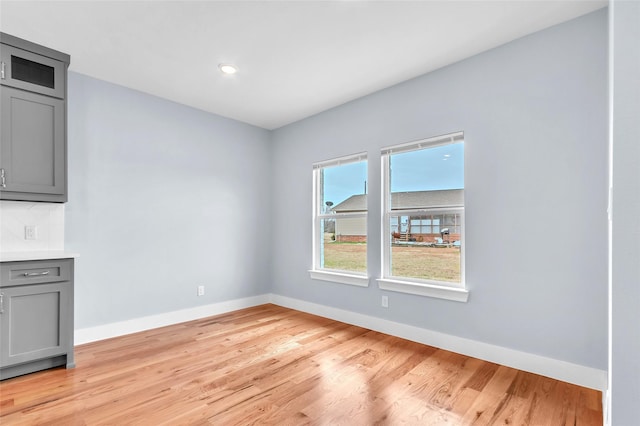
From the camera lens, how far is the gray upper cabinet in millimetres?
2512

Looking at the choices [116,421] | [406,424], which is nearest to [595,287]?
[406,424]

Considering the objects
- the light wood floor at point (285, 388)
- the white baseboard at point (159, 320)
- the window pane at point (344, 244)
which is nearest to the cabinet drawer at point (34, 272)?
the light wood floor at point (285, 388)

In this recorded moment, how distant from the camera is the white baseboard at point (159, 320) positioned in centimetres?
316

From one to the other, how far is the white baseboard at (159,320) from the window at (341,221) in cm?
112

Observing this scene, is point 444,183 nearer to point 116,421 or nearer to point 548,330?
point 548,330

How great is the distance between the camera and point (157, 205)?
3.71 meters

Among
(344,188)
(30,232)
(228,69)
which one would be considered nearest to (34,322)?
(30,232)

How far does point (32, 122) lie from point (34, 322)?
1611mm

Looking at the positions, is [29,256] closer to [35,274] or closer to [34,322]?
[35,274]

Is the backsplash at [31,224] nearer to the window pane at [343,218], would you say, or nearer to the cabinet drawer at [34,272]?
the cabinet drawer at [34,272]

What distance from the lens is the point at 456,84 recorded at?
295cm

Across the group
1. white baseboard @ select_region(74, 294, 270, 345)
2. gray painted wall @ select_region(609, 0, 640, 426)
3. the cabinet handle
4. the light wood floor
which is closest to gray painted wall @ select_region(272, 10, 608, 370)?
the light wood floor

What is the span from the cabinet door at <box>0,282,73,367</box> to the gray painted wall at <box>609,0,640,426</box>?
3.40m

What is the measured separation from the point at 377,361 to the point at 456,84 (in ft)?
8.51
